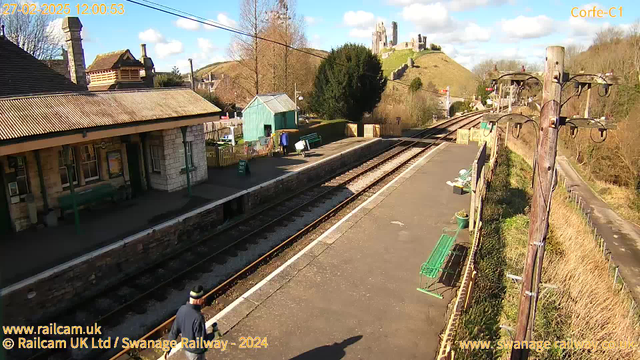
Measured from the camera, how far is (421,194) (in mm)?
15203

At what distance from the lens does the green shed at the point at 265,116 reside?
23.4 m

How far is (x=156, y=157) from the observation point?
14273 millimetres

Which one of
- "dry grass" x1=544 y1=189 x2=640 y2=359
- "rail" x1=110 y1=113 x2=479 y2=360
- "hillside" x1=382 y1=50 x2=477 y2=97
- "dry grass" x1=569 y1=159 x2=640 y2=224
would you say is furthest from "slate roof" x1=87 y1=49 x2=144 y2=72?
"hillside" x1=382 y1=50 x2=477 y2=97

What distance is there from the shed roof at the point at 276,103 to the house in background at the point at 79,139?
801cm

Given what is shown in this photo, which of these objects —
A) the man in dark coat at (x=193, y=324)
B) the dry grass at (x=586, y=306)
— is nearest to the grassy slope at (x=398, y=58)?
the dry grass at (x=586, y=306)

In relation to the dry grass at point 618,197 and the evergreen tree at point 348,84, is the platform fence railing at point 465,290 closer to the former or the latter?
the dry grass at point 618,197

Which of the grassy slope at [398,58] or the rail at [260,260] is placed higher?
the grassy slope at [398,58]

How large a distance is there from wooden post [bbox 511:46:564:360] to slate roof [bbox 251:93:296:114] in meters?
19.2

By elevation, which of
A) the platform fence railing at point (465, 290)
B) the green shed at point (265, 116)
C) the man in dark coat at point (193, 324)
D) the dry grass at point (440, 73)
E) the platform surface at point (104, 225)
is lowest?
the platform fence railing at point (465, 290)

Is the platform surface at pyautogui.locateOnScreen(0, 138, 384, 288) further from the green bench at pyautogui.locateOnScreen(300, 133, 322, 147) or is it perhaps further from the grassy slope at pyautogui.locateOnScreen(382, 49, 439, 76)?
the grassy slope at pyautogui.locateOnScreen(382, 49, 439, 76)

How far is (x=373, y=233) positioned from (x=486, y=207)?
476 cm

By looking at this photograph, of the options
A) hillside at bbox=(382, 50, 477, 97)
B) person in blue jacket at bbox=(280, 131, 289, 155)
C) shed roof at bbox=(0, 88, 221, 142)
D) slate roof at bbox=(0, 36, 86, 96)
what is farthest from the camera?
hillside at bbox=(382, 50, 477, 97)

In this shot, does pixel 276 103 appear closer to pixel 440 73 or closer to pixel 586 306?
pixel 586 306

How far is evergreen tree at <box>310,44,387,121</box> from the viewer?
30.8 m
